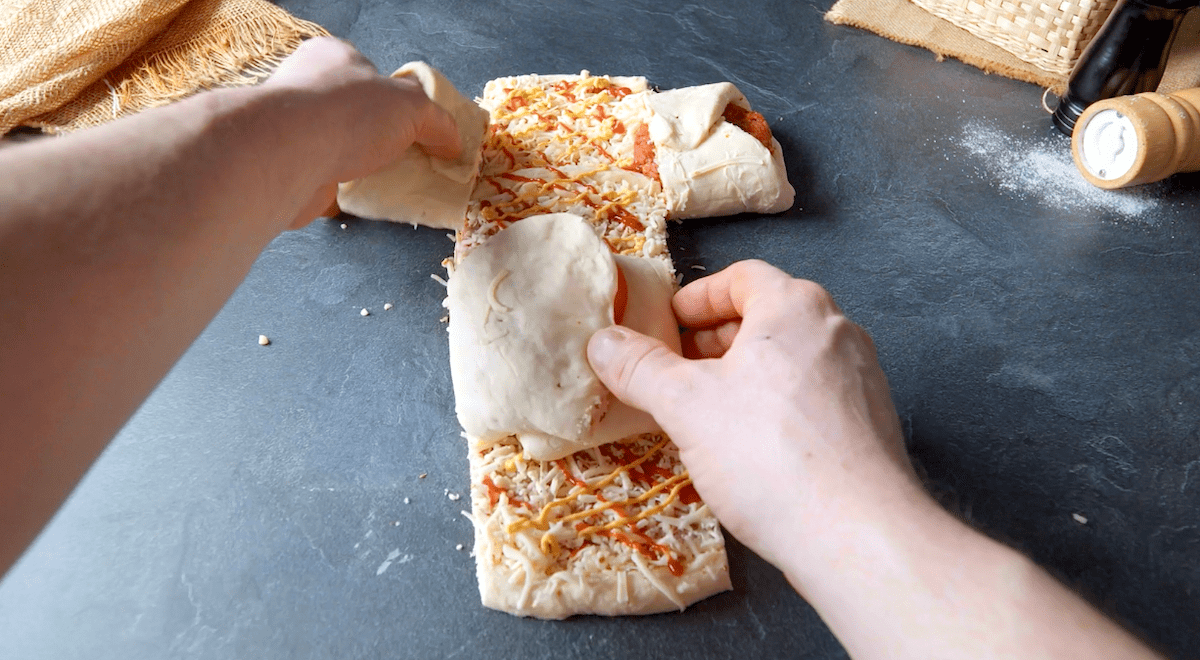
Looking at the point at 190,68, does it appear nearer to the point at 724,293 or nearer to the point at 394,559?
the point at 394,559

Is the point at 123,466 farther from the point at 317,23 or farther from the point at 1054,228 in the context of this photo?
the point at 1054,228

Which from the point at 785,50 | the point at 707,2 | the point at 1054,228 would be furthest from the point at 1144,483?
the point at 707,2

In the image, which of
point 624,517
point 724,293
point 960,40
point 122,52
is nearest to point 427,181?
point 724,293

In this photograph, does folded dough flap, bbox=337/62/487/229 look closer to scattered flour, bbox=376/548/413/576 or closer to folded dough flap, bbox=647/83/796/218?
folded dough flap, bbox=647/83/796/218

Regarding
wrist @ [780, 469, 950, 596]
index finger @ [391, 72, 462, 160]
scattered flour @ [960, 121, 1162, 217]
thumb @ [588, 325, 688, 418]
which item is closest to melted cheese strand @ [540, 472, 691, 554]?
thumb @ [588, 325, 688, 418]

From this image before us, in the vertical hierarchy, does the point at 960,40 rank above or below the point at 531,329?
above

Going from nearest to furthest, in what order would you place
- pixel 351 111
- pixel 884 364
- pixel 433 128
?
pixel 351 111 → pixel 433 128 → pixel 884 364

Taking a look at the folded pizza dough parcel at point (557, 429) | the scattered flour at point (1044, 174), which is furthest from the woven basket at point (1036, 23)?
the folded pizza dough parcel at point (557, 429)
